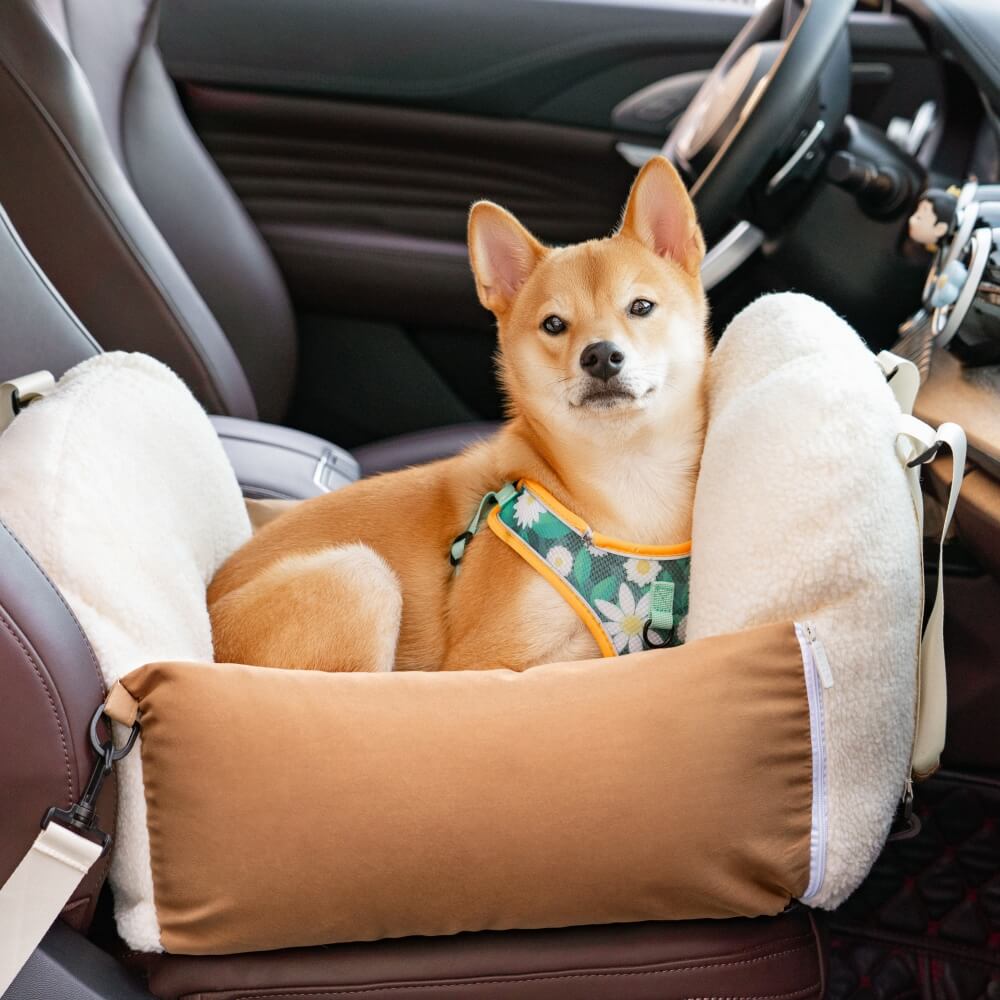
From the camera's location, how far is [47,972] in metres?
1.04

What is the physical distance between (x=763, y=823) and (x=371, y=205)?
1.96 meters

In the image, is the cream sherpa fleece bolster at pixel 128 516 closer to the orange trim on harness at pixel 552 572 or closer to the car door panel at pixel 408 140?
the orange trim on harness at pixel 552 572

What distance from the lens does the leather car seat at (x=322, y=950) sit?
104cm

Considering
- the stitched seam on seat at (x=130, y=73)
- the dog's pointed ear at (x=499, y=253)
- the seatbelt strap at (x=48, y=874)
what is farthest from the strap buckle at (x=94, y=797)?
the stitched seam on seat at (x=130, y=73)

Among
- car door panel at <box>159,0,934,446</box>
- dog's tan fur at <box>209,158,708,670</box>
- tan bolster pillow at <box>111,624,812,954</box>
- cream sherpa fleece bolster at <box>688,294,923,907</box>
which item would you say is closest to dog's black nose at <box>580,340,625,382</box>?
dog's tan fur at <box>209,158,708,670</box>

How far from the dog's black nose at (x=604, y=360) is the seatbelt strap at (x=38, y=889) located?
0.77 metres

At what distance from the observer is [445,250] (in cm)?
261

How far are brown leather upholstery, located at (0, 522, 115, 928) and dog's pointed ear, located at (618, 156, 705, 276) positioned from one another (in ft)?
2.91

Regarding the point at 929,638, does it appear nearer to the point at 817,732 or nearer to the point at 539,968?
the point at 817,732

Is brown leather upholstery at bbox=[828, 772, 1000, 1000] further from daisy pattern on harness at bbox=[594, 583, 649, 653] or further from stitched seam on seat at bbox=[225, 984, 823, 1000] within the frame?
daisy pattern on harness at bbox=[594, 583, 649, 653]

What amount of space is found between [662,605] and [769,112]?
793 mm

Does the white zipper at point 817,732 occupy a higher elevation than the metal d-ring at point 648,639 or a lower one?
higher

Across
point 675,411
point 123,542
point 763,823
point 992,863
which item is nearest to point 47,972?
point 123,542

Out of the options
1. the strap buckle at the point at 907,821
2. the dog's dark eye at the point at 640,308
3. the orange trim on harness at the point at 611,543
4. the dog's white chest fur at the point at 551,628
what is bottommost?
the strap buckle at the point at 907,821
